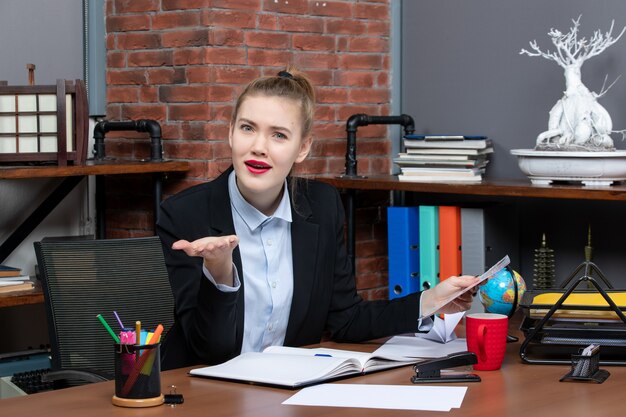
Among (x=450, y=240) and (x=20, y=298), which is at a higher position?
(x=450, y=240)

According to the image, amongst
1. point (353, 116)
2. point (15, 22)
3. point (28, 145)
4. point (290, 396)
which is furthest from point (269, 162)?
point (15, 22)

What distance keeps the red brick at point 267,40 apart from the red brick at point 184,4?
0.62 ft

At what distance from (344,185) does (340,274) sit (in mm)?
1125

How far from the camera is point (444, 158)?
3521 mm

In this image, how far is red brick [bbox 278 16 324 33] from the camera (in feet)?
12.1

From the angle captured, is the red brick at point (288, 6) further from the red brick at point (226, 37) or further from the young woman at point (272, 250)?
the young woman at point (272, 250)

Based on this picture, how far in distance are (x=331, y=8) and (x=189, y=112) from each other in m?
0.71

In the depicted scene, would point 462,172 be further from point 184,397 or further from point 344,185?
point 184,397

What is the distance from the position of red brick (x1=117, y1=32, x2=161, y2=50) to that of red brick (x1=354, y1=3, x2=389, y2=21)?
2.60ft

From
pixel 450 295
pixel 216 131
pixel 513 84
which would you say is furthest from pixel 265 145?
pixel 513 84

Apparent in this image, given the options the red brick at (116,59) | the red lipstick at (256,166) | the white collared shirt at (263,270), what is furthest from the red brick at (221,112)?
the red lipstick at (256,166)

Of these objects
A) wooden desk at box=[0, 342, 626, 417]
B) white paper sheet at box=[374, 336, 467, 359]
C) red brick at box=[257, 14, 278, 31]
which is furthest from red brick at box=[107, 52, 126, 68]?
wooden desk at box=[0, 342, 626, 417]

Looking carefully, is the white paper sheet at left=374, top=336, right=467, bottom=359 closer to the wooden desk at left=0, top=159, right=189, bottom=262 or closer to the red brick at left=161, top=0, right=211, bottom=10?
the wooden desk at left=0, top=159, right=189, bottom=262

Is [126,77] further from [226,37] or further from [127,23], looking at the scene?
[226,37]
